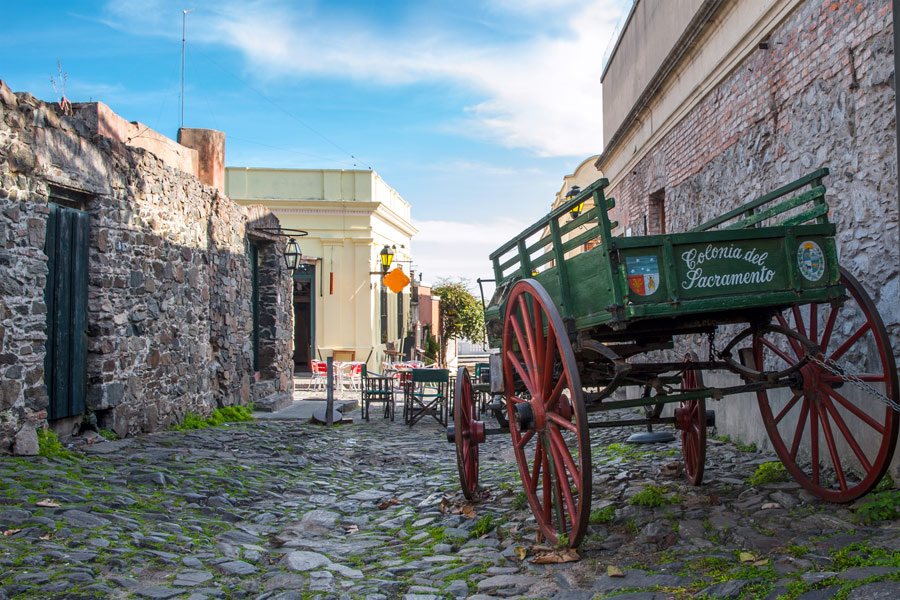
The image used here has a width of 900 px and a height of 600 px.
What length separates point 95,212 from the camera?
7.39 metres

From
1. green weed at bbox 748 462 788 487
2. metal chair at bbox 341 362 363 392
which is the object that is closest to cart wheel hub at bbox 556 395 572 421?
green weed at bbox 748 462 788 487

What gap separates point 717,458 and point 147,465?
5.04 m

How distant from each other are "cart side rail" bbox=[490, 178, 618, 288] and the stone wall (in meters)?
1.75

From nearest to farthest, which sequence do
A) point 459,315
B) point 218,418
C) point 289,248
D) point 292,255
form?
point 218,418
point 292,255
point 289,248
point 459,315

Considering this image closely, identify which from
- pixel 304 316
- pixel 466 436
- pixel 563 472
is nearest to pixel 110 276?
pixel 466 436

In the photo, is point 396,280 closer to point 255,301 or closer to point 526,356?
point 255,301

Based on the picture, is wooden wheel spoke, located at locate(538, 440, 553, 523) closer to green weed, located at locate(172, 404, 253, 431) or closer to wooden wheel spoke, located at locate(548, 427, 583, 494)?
wooden wheel spoke, located at locate(548, 427, 583, 494)

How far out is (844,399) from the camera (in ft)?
13.8

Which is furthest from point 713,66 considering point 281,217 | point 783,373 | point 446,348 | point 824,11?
point 446,348

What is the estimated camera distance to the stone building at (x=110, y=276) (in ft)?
20.4

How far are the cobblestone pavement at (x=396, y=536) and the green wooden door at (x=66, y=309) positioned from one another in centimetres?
58

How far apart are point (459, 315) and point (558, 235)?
83.3 ft

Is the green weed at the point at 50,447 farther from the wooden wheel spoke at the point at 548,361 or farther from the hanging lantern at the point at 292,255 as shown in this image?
the hanging lantern at the point at 292,255

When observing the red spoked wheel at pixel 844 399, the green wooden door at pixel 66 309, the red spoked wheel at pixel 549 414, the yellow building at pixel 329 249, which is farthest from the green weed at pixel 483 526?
the yellow building at pixel 329 249
